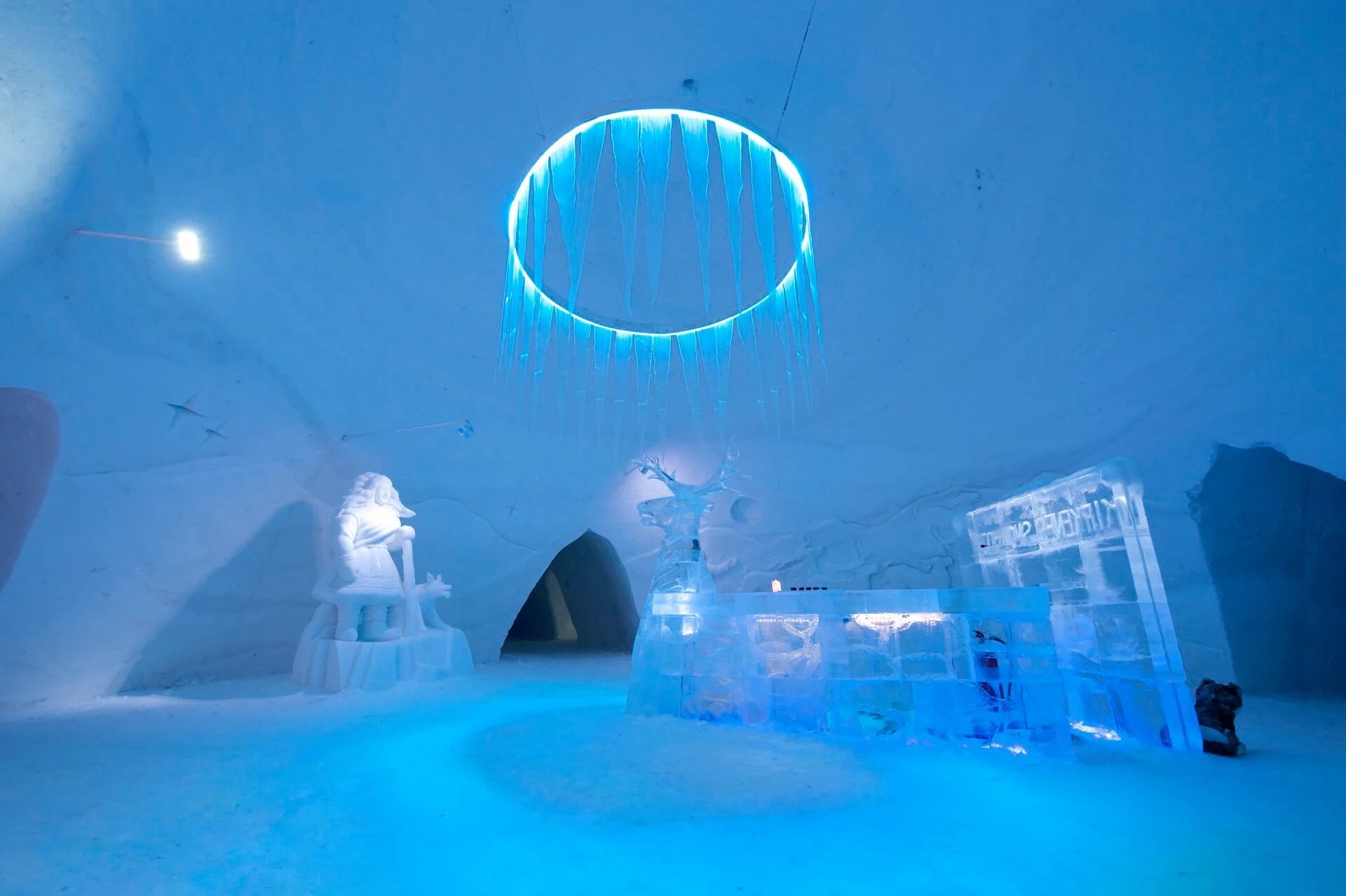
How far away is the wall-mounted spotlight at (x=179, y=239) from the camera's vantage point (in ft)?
17.4

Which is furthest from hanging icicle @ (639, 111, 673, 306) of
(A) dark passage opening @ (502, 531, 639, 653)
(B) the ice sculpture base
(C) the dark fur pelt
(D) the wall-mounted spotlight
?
(A) dark passage opening @ (502, 531, 639, 653)

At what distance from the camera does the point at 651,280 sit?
5.55 m

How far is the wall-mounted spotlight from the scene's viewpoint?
530cm

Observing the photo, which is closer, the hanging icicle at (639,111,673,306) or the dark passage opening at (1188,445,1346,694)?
the hanging icicle at (639,111,673,306)

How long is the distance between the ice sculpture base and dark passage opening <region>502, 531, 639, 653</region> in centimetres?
487

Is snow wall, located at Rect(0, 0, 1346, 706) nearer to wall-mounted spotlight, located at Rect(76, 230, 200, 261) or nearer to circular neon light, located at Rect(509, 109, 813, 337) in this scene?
wall-mounted spotlight, located at Rect(76, 230, 200, 261)

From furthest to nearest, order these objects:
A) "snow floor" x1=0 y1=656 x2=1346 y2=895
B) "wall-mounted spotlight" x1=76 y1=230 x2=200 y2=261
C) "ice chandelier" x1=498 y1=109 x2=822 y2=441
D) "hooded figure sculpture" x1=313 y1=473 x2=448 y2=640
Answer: "hooded figure sculpture" x1=313 y1=473 x2=448 y2=640, "ice chandelier" x1=498 y1=109 x2=822 y2=441, "wall-mounted spotlight" x1=76 y1=230 x2=200 y2=261, "snow floor" x1=0 y1=656 x2=1346 y2=895

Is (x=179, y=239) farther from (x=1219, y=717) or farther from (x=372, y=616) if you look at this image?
(x=1219, y=717)

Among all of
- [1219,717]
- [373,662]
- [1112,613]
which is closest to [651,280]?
[1112,613]

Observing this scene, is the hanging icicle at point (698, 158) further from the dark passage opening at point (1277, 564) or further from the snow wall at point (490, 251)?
the dark passage opening at point (1277, 564)

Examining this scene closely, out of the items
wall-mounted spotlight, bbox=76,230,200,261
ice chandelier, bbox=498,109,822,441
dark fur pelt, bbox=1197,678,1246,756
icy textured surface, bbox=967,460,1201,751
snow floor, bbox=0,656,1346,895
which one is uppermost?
ice chandelier, bbox=498,109,822,441

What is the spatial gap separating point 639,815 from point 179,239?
6.42m

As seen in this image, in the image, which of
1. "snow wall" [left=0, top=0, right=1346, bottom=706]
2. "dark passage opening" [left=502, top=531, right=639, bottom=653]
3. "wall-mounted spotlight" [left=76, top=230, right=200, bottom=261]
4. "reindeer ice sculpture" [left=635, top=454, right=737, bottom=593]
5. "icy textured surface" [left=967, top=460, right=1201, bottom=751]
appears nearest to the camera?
"icy textured surface" [left=967, top=460, right=1201, bottom=751]

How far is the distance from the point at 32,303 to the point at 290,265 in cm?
240
